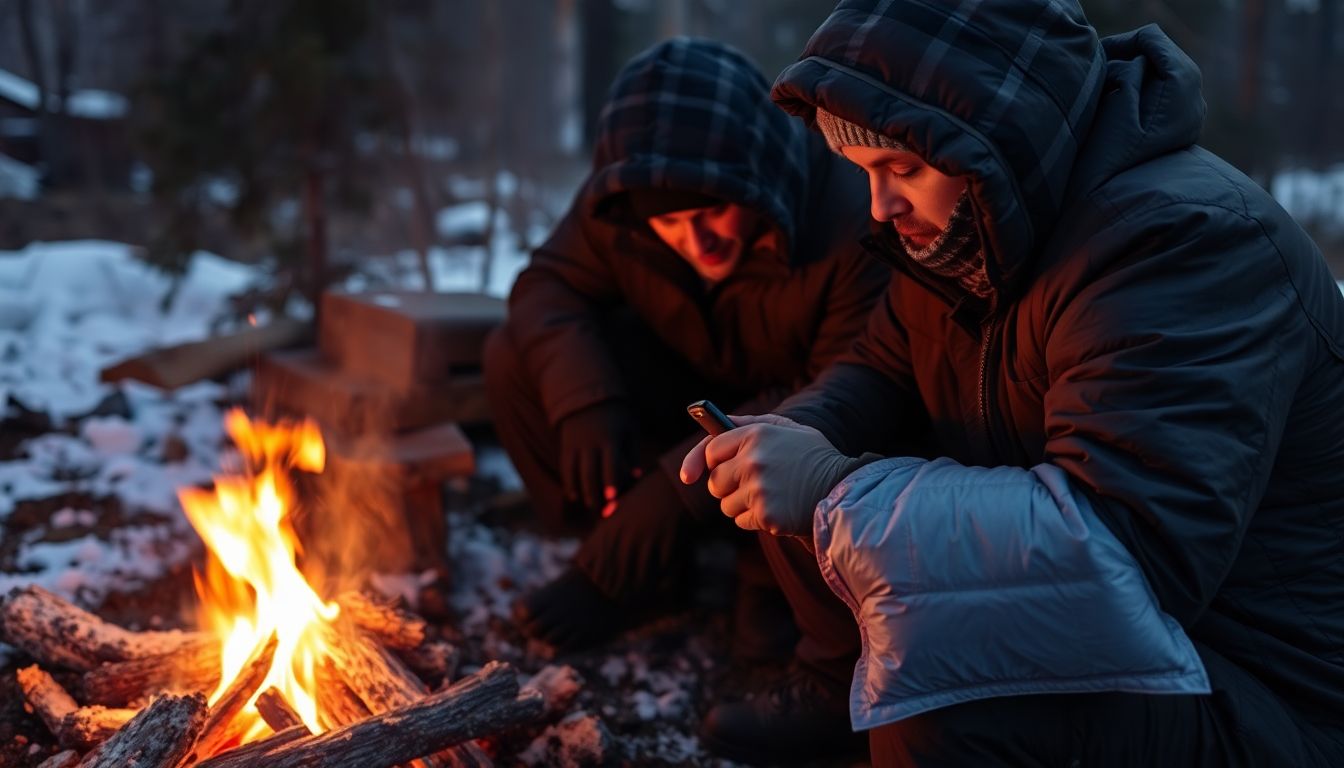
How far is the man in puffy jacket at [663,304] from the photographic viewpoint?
2.80 m

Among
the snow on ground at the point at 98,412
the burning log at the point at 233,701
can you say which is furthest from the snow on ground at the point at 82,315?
the burning log at the point at 233,701

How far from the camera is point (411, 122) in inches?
240

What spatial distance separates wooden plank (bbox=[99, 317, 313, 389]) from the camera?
4062mm

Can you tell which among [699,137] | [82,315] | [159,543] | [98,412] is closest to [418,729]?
[699,137]

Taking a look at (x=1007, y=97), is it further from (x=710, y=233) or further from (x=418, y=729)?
(x=418, y=729)

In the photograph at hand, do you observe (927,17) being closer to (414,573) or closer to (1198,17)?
(414,573)

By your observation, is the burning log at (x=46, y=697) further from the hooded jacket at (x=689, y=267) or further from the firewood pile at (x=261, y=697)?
the hooded jacket at (x=689, y=267)

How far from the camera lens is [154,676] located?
244cm

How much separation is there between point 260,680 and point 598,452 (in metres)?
1.11

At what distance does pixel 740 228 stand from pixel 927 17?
1136 millimetres

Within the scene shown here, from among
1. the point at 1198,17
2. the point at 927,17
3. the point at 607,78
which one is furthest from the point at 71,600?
the point at 1198,17

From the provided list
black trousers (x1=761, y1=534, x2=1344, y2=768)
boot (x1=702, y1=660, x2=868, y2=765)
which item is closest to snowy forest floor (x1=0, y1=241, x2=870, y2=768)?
boot (x1=702, y1=660, x2=868, y2=765)

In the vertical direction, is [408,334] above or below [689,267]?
below

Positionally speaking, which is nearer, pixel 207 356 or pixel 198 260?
pixel 207 356
